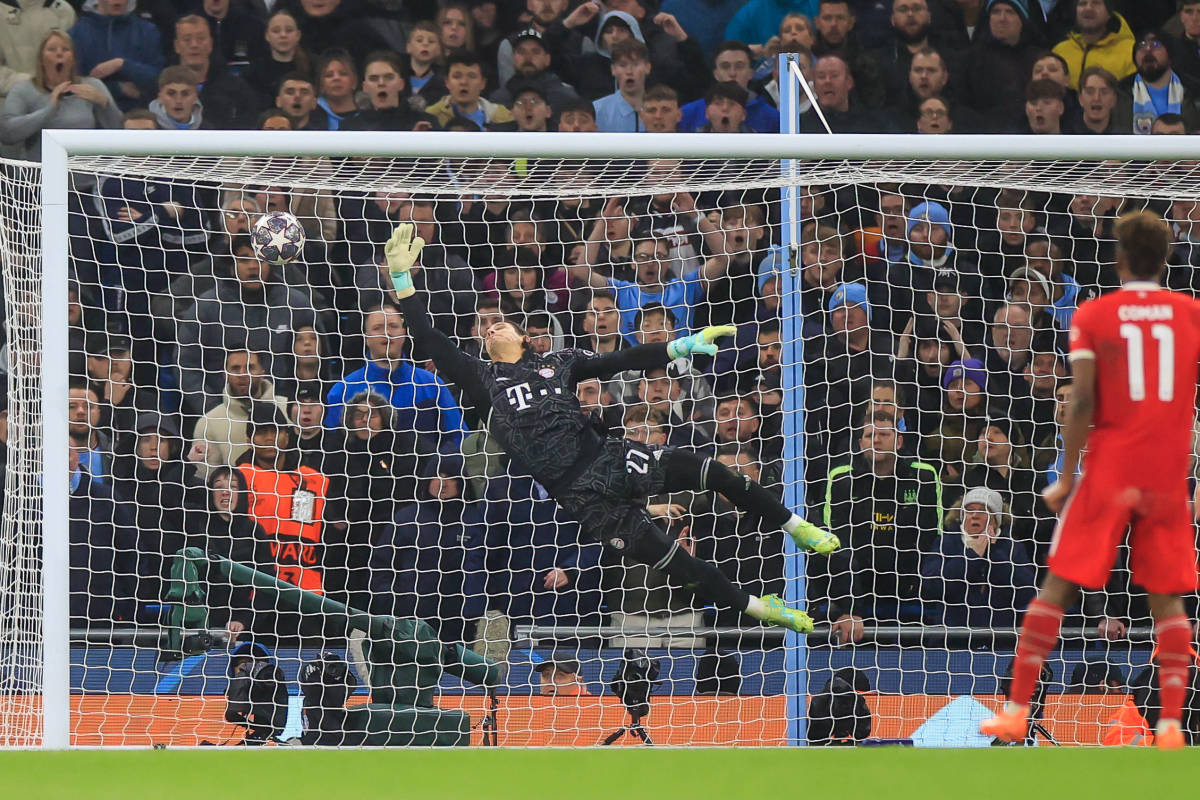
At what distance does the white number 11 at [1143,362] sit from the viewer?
3.72m

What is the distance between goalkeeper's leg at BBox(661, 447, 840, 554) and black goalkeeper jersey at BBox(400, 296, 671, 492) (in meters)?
0.41

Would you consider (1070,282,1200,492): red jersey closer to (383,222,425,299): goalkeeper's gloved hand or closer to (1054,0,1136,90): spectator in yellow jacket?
(383,222,425,299): goalkeeper's gloved hand

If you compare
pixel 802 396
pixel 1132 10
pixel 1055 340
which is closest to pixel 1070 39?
pixel 1132 10

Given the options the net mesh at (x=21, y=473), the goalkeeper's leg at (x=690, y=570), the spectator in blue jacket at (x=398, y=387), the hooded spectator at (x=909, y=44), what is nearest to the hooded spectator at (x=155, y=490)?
the net mesh at (x=21, y=473)

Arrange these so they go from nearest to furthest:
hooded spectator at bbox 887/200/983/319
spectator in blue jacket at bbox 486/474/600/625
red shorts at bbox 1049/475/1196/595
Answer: red shorts at bbox 1049/475/1196/595, spectator in blue jacket at bbox 486/474/600/625, hooded spectator at bbox 887/200/983/319

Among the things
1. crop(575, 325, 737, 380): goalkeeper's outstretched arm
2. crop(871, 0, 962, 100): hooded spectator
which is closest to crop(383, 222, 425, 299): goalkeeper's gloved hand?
crop(575, 325, 737, 380): goalkeeper's outstretched arm

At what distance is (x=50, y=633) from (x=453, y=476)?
87.1 inches

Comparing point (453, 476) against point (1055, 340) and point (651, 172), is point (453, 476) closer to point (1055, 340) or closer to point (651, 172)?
point (651, 172)

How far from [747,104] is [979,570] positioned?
3.29 metres

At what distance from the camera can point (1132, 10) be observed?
30.4ft

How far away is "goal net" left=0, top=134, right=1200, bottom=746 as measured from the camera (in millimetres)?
6363

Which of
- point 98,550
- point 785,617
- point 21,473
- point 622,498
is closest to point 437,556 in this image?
point 622,498

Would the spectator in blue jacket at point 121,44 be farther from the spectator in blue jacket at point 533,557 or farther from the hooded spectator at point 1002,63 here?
the hooded spectator at point 1002,63

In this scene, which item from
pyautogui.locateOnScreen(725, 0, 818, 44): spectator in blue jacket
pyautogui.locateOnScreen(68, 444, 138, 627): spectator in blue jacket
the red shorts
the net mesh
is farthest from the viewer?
pyautogui.locateOnScreen(725, 0, 818, 44): spectator in blue jacket
